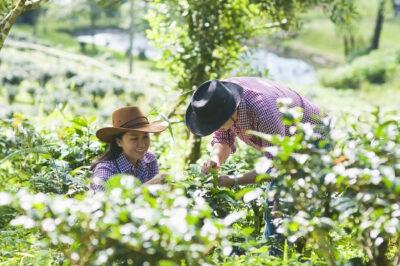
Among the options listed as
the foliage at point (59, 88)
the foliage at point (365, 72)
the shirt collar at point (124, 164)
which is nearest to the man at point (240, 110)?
the shirt collar at point (124, 164)

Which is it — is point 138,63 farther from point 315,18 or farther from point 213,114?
point 213,114

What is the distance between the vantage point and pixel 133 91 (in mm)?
19047

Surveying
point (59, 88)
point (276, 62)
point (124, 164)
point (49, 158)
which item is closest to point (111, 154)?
point (124, 164)

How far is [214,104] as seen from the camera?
376 cm

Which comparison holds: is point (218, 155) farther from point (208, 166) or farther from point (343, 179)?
point (343, 179)

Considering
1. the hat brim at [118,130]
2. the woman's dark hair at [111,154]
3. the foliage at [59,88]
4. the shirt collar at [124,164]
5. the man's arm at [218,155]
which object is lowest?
the foliage at [59,88]

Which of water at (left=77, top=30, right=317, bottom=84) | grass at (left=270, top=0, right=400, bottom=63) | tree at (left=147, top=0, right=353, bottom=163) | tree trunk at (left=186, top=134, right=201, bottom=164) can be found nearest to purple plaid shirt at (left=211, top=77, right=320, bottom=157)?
tree at (left=147, top=0, right=353, bottom=163)

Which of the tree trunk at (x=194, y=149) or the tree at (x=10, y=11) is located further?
the tree trunk at (x=194, y=149)

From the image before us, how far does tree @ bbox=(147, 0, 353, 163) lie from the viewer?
7098 millimetres

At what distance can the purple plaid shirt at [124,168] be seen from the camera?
4.14 metres

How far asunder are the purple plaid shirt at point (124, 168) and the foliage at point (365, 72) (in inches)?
1153

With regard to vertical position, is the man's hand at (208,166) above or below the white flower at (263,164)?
below

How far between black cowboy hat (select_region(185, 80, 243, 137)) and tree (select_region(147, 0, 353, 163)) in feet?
10.6

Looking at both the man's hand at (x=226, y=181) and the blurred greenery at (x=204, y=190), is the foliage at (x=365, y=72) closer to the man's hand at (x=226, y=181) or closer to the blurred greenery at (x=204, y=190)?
the blurred greenery at (x=204, y=190)
